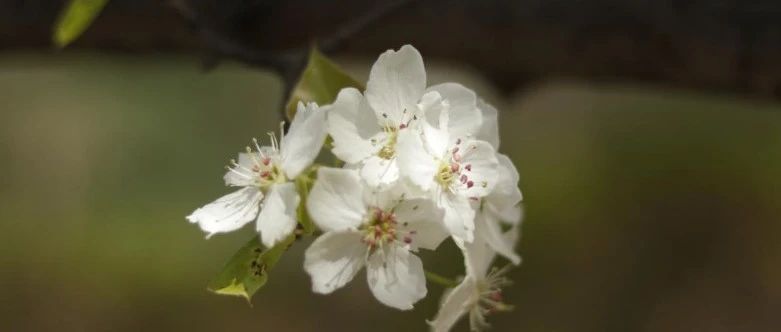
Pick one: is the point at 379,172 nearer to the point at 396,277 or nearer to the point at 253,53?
the point at 396,277

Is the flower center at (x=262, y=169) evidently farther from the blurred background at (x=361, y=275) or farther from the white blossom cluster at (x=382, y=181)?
the blurred background at (x=361, y=275)

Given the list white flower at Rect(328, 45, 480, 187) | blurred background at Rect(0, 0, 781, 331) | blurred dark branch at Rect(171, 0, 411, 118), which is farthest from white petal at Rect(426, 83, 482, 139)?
blurred background at Rect(0, 0, 781, 331)

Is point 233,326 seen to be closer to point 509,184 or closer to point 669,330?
point 669,330

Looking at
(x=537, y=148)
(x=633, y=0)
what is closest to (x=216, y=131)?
(x=537, y=148)

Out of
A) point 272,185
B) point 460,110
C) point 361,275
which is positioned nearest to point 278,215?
point 272,185

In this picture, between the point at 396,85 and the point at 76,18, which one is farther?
the point at 76,18

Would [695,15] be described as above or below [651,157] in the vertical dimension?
above

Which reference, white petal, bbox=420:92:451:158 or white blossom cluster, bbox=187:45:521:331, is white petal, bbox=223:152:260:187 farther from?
white petal, bbox=420:92:451:158
